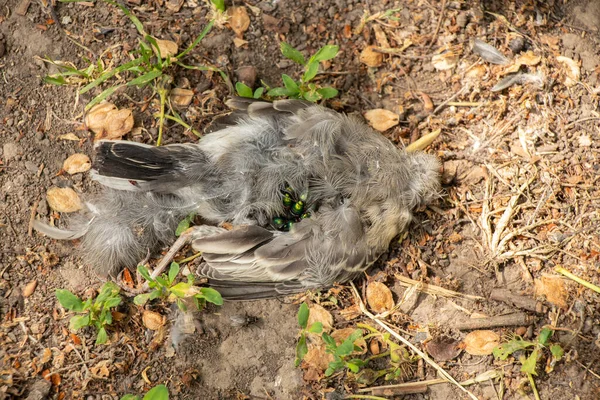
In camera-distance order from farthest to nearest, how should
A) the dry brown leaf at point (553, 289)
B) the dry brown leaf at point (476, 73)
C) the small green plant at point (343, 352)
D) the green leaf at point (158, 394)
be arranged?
the dry brown leaf at point (476, 73)
the dry brown leaf at point (553, 289)
the small green plant at point (343, 352)
the green leaf at point (158, 394)

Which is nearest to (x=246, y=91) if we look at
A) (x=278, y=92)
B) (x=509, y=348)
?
(x=278, y=92)

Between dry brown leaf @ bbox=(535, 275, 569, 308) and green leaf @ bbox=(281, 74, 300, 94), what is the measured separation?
1.58 m

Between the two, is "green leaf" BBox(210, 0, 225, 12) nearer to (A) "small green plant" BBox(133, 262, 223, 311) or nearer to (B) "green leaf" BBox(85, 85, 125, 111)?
(B) "green leaf" BBox(85, 85, 125, 111)

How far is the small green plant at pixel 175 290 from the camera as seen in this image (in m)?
2.70

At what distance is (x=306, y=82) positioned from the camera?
10.1 ft

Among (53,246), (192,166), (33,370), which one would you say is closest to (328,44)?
(192,166)

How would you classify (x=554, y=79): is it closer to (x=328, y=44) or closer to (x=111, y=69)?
(x=328, y=44)

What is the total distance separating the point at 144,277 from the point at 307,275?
771 millimetres

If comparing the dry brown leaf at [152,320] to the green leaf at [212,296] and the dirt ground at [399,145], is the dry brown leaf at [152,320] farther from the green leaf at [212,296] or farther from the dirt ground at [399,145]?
the green leaf at [212,296]

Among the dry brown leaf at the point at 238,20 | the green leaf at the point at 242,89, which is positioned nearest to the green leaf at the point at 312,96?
the green leaf at the point at 242,89

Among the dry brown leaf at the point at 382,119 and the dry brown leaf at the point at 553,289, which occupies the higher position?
the dry brown leaf at the point at 382,119

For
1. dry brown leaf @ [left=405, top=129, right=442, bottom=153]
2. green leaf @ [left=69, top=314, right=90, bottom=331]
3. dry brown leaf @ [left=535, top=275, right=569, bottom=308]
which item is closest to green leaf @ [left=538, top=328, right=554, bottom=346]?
dry brown leaf @ [left=535, top=275, right=569, bottom=308]

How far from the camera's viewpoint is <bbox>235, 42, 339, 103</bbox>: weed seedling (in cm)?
297

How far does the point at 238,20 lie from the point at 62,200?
1348 mm
